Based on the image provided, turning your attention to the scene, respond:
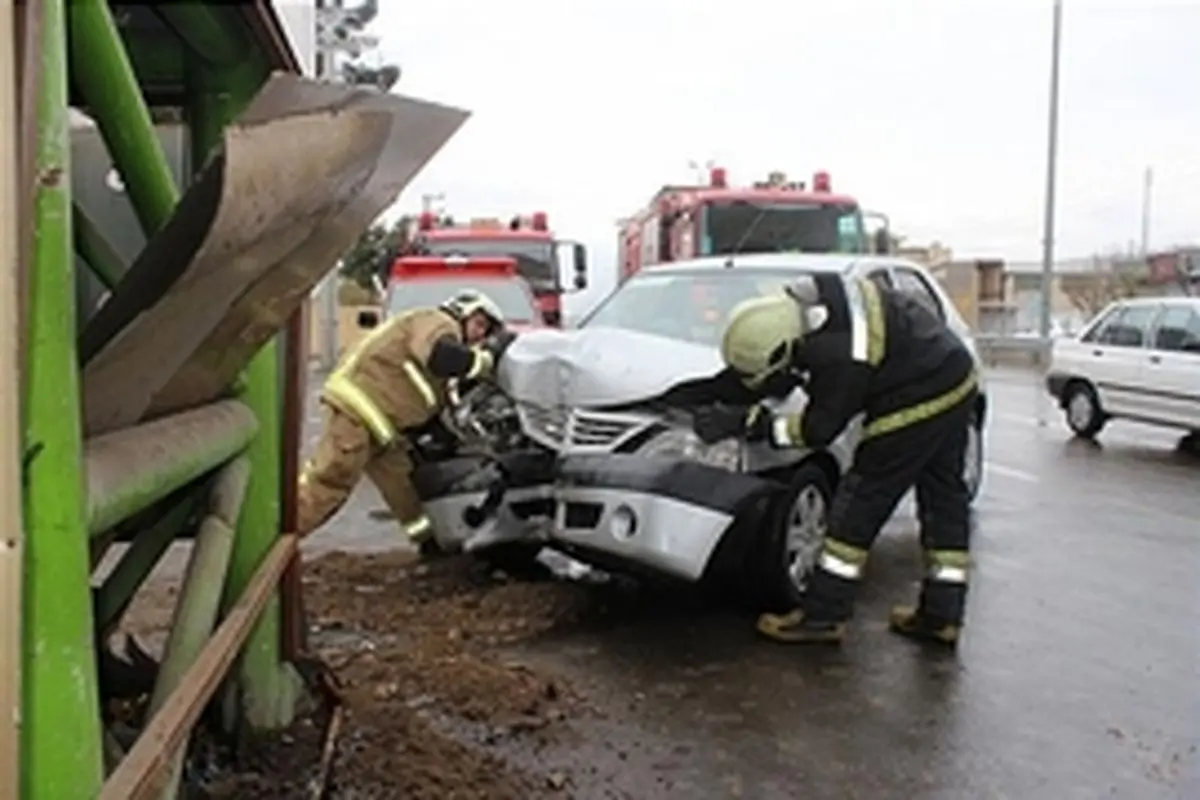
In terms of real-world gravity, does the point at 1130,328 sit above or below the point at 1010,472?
above

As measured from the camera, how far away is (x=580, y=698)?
451 centimetres

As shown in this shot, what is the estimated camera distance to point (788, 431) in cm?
512

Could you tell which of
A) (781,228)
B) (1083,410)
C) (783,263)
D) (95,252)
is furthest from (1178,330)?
(95,252)

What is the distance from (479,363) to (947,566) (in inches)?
88.1

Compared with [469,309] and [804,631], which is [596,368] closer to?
[469,309]

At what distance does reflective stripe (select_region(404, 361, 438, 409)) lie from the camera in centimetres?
590

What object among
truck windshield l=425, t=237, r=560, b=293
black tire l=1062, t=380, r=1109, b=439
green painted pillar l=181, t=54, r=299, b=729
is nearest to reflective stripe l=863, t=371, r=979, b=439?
green painted pillar l=181, t=54, r=299, b=729

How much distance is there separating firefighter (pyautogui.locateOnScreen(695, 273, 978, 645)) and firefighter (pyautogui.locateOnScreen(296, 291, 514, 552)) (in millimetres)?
1302

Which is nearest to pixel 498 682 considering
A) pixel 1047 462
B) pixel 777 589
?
pixel 777 589

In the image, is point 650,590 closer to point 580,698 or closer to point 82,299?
point 580,698

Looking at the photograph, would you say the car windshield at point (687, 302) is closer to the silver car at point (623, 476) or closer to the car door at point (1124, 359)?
the silver car at point (623, 476)

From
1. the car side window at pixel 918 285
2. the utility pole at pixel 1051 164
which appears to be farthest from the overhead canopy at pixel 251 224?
the utility pole at pixel 1051 164

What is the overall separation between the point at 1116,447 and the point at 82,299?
12169mm

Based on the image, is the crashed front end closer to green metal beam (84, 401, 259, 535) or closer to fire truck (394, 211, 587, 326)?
green metal beam (84, 401, 259, 535)
